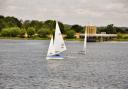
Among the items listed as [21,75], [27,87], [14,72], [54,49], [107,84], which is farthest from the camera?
[54,49]

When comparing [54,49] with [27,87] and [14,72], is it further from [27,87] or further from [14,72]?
[27,87]

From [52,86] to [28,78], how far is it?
9.12 m

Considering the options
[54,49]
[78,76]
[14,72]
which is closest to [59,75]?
[78,76]

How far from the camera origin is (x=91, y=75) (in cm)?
7050

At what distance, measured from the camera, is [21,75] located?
68375mm

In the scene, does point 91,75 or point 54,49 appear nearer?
point 91,75

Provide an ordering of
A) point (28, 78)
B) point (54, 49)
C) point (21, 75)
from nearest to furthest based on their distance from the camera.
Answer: point (28, 78) < point (21, 75) < point (54, 49)

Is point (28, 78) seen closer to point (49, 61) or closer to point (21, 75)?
point (21, 75)

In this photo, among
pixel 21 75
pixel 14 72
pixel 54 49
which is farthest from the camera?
pixel 54 49

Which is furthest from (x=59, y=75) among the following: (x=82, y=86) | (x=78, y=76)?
(x=82, y=86)

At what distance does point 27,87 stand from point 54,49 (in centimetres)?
3943

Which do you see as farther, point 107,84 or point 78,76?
point 78,76

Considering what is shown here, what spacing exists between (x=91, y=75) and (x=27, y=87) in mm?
18520

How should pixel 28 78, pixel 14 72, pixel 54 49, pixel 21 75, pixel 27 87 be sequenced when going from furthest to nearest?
1. pixel 54 49
2. pixel 14 72
3. pixel 21 75
4. pixel 28 78
5. pixel 27 87
